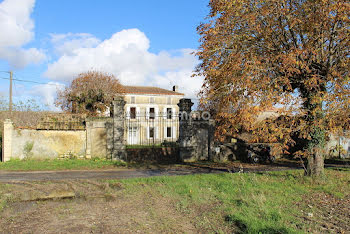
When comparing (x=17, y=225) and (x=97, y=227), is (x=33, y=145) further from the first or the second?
(x=97, y=227)

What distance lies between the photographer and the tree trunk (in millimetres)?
8258

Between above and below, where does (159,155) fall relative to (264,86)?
below

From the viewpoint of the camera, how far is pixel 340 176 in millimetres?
9258

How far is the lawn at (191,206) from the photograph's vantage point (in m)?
4.50

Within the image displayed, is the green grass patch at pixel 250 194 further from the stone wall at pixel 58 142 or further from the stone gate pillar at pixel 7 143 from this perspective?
the stone gate pillar at pixel 7 143

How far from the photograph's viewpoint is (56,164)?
11.9 metres

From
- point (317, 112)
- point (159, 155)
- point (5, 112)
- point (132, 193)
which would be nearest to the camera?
point (132, 193)

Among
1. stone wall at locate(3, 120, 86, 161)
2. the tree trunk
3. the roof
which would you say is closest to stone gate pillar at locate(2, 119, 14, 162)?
stone wall at locate(3, 120, 86, 161)

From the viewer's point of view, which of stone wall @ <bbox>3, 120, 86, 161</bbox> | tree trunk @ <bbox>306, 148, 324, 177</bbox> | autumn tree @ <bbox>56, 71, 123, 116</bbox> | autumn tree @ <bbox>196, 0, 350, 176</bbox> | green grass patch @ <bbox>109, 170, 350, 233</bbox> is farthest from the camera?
autumn tree @ <bbox>56, 71, 123, 116</bbox>

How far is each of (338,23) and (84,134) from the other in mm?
11809

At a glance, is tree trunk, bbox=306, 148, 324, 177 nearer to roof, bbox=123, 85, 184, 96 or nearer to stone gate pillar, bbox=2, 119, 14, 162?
stone gate pillar, bbox=2, 119, 14, 162

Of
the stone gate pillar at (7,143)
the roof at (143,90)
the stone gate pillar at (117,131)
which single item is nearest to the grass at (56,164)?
the stone gate pillar at (7,143)

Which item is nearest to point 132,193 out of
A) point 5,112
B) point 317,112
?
point 317,112

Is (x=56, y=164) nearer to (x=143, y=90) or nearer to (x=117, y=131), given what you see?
(x=117, y=131)
